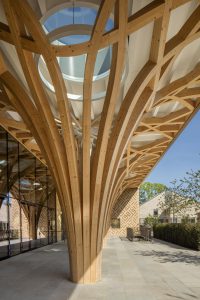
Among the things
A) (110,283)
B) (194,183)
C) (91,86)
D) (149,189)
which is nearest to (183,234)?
(194,183)

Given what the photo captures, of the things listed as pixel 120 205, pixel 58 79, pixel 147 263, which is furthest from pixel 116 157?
pixel 120 205

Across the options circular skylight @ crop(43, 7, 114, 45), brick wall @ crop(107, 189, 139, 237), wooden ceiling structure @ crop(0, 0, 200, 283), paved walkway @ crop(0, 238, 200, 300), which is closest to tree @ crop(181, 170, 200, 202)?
brick wall @ crop(107, 189, 139, 237)

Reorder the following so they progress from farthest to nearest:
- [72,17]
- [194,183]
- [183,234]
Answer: [194,183] → [183,234] → [72,17]

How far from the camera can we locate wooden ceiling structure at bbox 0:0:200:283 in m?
5.60

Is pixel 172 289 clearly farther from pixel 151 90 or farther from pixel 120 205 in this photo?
pixel 120 205

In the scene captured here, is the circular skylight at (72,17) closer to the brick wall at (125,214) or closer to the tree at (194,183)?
the tree at (194,183)

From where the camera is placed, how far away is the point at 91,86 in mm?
6695

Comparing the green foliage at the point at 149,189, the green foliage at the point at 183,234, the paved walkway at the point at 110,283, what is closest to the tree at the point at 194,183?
the green foliage at the point at 183,234

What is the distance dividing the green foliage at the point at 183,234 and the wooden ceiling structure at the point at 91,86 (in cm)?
978

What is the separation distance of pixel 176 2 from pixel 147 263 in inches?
386

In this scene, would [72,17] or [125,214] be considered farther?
[125,214]

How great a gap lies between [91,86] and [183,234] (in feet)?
52.3

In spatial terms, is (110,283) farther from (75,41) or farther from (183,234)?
(183,234)

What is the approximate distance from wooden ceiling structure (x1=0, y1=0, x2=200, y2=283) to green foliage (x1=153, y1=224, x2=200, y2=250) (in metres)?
9.78
